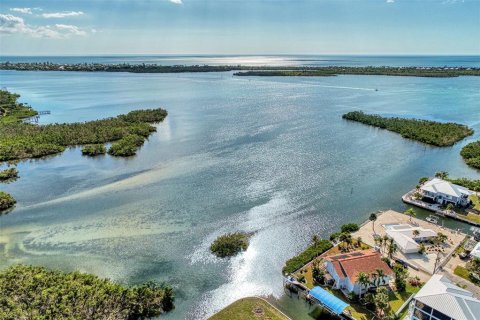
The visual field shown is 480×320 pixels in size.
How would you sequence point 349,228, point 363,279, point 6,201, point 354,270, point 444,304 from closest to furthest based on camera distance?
point 444,304, point 363,279, point 354,270, point 349,228, point 6,201

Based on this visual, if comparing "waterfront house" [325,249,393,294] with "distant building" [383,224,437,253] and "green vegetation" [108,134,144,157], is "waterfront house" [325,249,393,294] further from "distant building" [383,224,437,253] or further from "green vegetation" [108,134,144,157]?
"green vegetation" [108,134,144,157]

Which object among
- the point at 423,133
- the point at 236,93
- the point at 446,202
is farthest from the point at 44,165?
the point at 236,93

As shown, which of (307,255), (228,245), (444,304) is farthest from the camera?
(228,245)

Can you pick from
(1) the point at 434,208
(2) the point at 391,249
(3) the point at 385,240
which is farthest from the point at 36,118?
(1) the point at 434,208

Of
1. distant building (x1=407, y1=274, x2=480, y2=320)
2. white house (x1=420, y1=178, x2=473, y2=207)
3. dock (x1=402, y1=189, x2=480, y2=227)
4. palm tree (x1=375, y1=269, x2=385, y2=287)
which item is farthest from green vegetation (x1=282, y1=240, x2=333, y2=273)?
white house (x1=420, y1=178, x2=473, y2=207)

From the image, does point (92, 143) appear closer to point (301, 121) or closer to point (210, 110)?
point (210, 110)

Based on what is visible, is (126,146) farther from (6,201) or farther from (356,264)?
(356,264)
